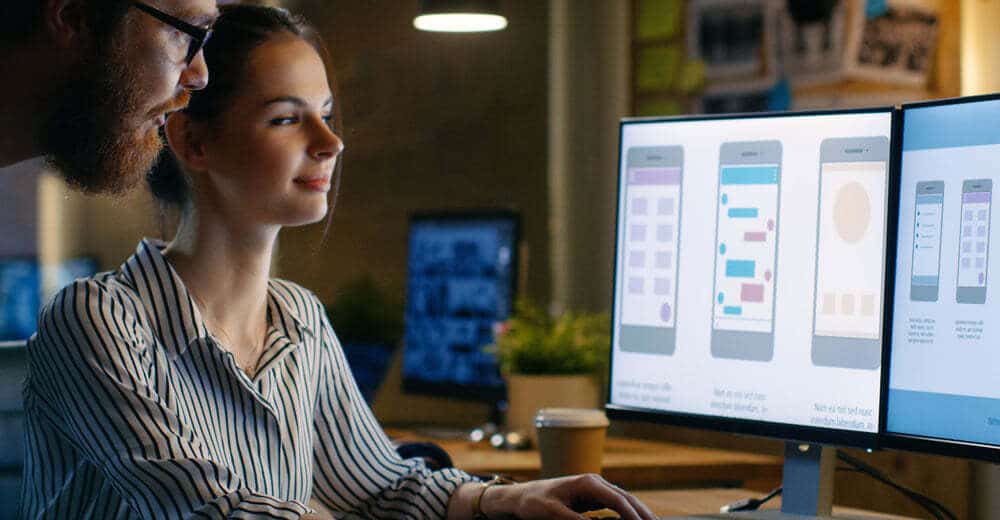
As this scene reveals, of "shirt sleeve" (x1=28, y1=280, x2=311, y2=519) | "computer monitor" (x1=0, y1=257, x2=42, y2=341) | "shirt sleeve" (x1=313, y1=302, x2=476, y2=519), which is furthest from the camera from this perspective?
"computer monitor" (x1=0, y1=257, x2=42, y2=341)

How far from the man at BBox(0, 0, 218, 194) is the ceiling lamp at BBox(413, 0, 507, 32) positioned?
54.5 inches

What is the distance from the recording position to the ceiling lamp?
2.71 metres

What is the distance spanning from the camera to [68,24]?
1.17 m

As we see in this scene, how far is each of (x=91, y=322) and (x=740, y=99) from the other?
62.0 inches

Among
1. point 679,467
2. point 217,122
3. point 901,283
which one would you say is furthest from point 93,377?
point 679,467

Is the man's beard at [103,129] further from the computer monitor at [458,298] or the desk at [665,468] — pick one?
the computer monitor at [458,298]

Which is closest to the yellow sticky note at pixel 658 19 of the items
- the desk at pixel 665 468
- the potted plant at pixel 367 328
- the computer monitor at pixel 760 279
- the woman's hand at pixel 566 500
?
the potted plant at pixel 367 328

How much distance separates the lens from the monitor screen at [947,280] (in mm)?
1285

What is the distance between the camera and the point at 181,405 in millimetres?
1379

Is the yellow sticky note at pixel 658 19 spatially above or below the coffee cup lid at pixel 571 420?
above

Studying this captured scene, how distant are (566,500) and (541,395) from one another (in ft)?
3.09

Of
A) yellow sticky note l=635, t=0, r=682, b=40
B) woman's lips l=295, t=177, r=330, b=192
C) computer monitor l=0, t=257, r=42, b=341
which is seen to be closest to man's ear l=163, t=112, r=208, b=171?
woman's lips l=295, t=177, r=330, b=192

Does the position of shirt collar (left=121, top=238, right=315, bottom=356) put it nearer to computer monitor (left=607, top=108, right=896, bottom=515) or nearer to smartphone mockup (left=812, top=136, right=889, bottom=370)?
computer monitor (left=607, top=108, right=896, bottom=515)

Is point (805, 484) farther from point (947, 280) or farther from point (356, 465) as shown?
point (356, 465)
